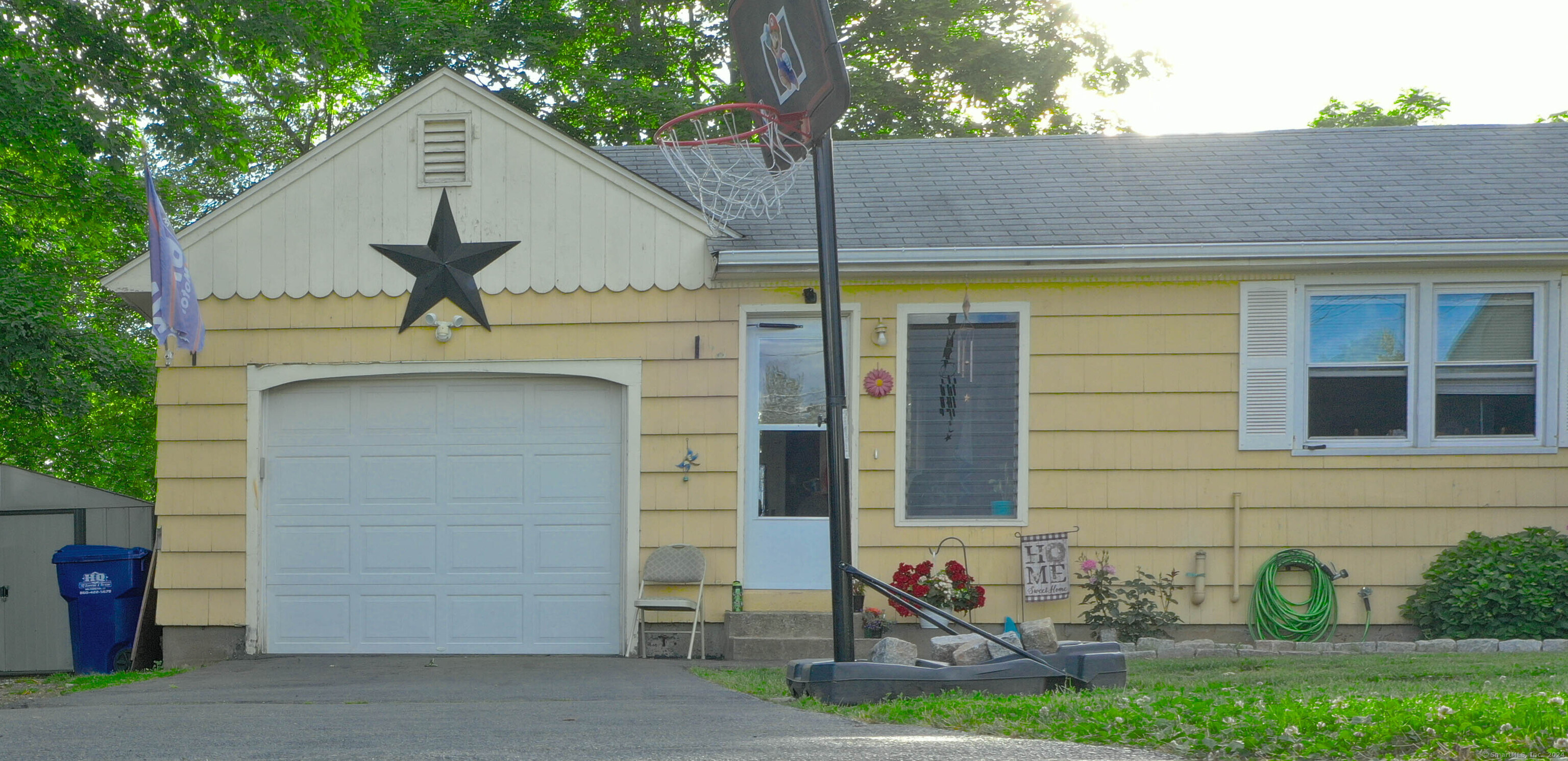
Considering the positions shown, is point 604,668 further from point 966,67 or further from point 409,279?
point 966,67

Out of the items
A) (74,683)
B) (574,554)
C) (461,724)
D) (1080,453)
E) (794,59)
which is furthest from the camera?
(574,554)

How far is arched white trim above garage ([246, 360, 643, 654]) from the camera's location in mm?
8500

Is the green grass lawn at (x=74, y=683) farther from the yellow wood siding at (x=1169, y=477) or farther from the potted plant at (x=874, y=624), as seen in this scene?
the yellow wood siding at (x=1169, y=477)

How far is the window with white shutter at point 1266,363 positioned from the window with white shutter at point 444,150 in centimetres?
541

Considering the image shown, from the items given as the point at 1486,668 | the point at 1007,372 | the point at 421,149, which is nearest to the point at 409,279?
the point at 421,149

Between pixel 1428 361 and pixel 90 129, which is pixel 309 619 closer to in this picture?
pixel 90 129

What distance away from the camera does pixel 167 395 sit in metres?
8.64

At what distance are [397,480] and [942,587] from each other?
3879mm

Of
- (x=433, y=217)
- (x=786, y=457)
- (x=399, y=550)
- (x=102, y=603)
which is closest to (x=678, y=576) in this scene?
(x=786, y=457)

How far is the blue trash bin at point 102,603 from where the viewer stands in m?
9.08

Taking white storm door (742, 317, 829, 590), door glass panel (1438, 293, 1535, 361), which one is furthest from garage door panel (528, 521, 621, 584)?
door glass panel (1438, 293, 1535, 361)

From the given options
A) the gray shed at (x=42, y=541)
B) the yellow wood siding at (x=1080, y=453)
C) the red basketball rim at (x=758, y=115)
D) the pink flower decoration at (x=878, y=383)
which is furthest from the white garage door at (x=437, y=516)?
the gray shed at (x=42, y=541)

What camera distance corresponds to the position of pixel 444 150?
859cm

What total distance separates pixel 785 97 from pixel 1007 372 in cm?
296
